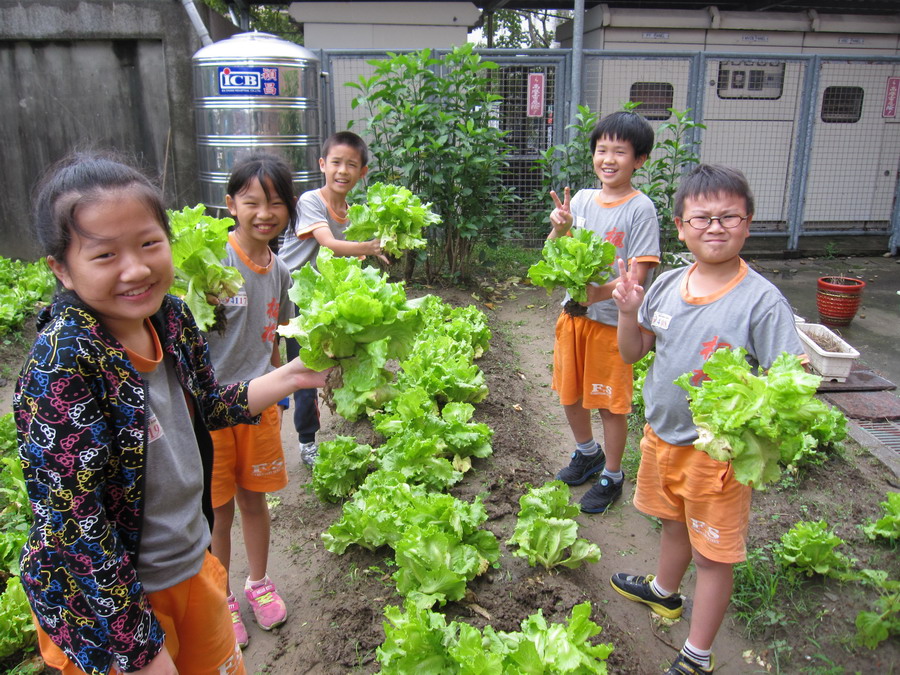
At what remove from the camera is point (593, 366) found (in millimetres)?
3873

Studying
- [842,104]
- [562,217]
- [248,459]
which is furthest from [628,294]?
[842,104]

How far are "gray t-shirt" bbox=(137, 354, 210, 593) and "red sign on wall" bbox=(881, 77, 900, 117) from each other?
38.4ft

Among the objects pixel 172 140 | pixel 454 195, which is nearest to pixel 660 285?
pixel 454 195

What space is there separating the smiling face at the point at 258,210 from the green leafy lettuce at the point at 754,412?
1959 mm

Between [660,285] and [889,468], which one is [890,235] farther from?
[660,285]

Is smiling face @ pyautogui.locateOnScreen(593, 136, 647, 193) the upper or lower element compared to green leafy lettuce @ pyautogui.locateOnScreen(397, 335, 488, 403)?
upper

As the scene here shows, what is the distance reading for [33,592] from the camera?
164 centimetres

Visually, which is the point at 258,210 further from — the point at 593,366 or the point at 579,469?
the point at 579,469

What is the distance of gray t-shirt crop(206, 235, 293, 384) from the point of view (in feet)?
9.75

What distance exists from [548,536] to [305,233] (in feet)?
8.05

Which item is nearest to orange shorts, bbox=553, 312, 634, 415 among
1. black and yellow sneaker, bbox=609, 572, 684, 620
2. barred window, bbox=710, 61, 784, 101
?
black and yellow sneaker, bbox=609, 572, 684, 620

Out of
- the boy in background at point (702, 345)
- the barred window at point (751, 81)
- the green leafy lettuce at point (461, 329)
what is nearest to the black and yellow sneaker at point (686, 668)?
the boy in background at point (702, 345)

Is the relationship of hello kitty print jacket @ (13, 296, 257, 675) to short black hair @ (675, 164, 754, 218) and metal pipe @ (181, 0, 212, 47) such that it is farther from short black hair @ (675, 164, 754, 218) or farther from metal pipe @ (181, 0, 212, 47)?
metal pipe @ (181, 0, 212, 47)

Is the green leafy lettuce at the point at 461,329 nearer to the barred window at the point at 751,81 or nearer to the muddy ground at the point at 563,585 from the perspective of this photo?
the muddy ground at the point at 563,585
